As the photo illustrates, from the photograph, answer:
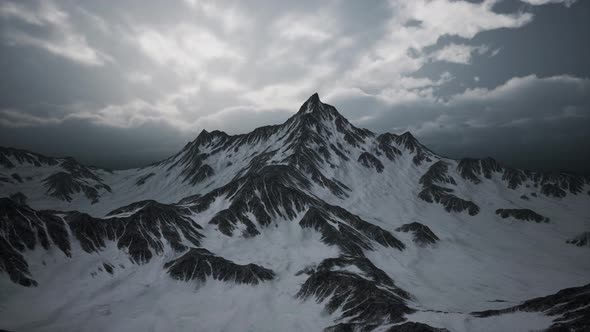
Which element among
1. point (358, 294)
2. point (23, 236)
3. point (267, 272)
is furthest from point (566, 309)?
point (23, 236)

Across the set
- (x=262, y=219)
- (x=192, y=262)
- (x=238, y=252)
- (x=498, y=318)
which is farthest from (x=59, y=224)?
(x=498, y=318)

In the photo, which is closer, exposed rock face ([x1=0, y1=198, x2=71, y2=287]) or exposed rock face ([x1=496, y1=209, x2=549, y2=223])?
exposed rock face ([x1=0, y1=198, x2=71, y2=287])

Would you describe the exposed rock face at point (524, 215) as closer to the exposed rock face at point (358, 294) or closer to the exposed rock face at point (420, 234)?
the exposed rock face at point (420, 234)

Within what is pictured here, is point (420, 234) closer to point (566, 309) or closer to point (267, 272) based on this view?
point (267, 272)

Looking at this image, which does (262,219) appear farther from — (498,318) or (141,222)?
(498,318)

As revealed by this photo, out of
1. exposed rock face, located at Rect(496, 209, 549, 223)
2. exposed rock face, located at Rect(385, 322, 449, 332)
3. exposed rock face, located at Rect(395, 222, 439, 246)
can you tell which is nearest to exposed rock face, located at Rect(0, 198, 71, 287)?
exposed rock face, located at Rect(385, 322, 449, 332)

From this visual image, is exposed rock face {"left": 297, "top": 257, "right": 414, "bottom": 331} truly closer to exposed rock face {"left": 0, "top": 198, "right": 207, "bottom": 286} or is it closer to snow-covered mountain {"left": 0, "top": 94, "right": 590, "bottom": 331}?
snow-covered mountain {"left": 0, "top": 94, "right": 590, "bottom": 331}

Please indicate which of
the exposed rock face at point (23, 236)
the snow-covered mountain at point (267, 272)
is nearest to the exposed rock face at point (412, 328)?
the snow-covered mountain at point (267, 272)
